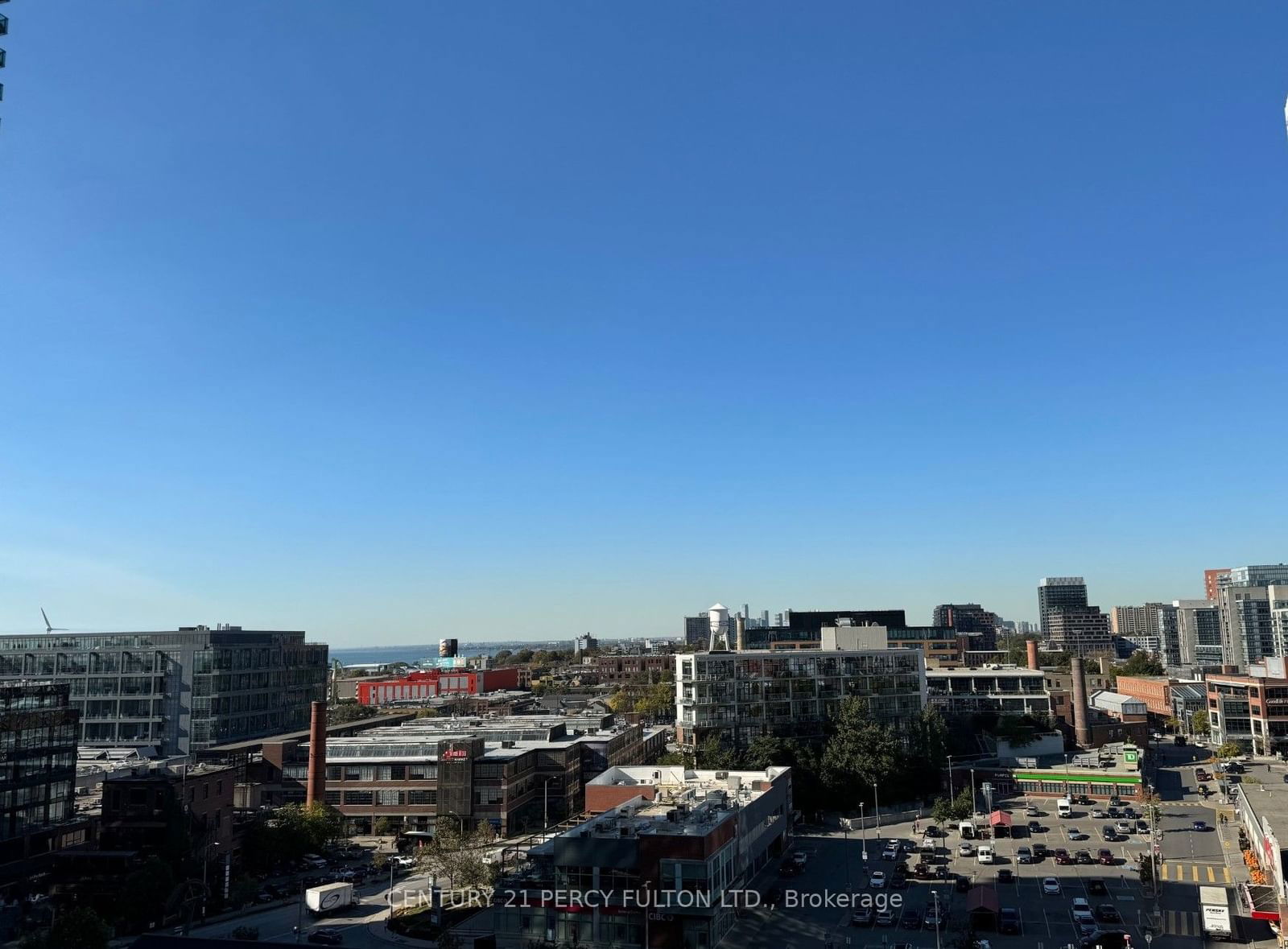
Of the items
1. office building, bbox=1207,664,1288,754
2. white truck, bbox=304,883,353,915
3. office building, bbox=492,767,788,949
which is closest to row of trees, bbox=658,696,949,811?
office building, bbox=492,767,788,949

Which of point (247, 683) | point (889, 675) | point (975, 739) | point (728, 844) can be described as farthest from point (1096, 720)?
point (247, 683)

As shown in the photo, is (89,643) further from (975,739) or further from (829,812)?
(975,739)

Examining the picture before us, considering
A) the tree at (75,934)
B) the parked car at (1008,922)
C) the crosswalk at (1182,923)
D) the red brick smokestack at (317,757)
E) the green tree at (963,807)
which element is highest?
the red brick smokestack at (317,757)

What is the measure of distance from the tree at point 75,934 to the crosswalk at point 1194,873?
7000cm

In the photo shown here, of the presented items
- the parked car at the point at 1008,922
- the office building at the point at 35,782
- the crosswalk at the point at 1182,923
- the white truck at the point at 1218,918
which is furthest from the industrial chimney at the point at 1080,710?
the office building at the point at 35,782

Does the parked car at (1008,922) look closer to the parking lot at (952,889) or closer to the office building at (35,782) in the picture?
Answer: the parking lot at (952,889)

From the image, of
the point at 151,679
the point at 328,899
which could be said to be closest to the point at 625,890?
the point at 328,899

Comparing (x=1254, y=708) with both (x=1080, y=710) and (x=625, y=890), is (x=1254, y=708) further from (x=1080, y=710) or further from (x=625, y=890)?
(x=625, y=890)

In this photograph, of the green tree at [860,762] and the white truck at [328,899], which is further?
the green tree at [860,762]

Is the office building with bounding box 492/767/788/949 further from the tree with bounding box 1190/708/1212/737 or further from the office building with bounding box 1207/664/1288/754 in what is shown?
the tree with bounding box 1190/708/1212/737

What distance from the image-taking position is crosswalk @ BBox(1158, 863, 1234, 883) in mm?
70250

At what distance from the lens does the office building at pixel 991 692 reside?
13712 centimetres

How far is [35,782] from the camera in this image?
2923 inches

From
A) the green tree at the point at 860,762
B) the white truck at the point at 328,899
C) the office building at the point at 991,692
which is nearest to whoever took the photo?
the white truck at the point at 328,899
